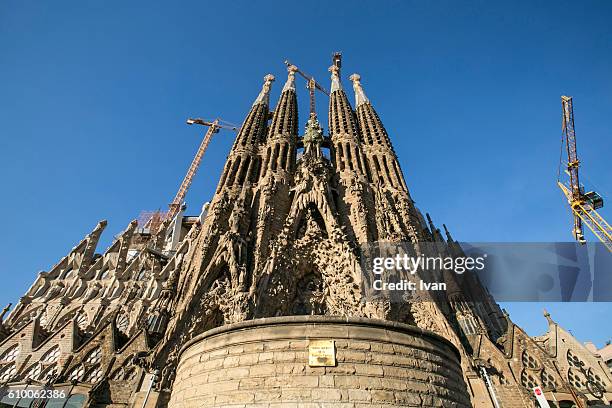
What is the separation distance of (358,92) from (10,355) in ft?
112

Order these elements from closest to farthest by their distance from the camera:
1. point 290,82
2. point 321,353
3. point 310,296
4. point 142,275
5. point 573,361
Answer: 1. point 321,353
2. point 310,296
3. point 573,361
4. point 142,275
5. point 290,82

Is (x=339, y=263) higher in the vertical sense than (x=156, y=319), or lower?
higher

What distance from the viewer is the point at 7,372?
16.7 m

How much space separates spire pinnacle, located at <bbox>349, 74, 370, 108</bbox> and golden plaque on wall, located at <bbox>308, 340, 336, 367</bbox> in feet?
98.0

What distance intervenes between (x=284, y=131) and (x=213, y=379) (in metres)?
22.8

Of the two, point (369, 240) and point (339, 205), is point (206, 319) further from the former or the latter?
point (339, 205)

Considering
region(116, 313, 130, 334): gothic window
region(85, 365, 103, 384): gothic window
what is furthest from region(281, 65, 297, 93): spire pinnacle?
region(85, 365, 103, 384): gothic window

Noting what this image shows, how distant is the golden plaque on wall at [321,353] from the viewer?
5.81 meters

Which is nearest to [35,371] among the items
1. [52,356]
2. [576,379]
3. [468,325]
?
[52,356]

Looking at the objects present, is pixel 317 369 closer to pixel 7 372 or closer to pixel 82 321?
pixel 7 372

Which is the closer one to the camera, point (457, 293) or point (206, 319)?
point (206, 319)

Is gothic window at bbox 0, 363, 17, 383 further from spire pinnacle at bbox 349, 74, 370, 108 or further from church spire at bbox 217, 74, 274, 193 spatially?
spire pinnacle at bbox 349, 74, 370, 108

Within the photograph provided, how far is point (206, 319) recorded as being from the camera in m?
14.8

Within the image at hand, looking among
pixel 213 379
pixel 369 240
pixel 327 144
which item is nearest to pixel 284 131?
pixel 327 144
